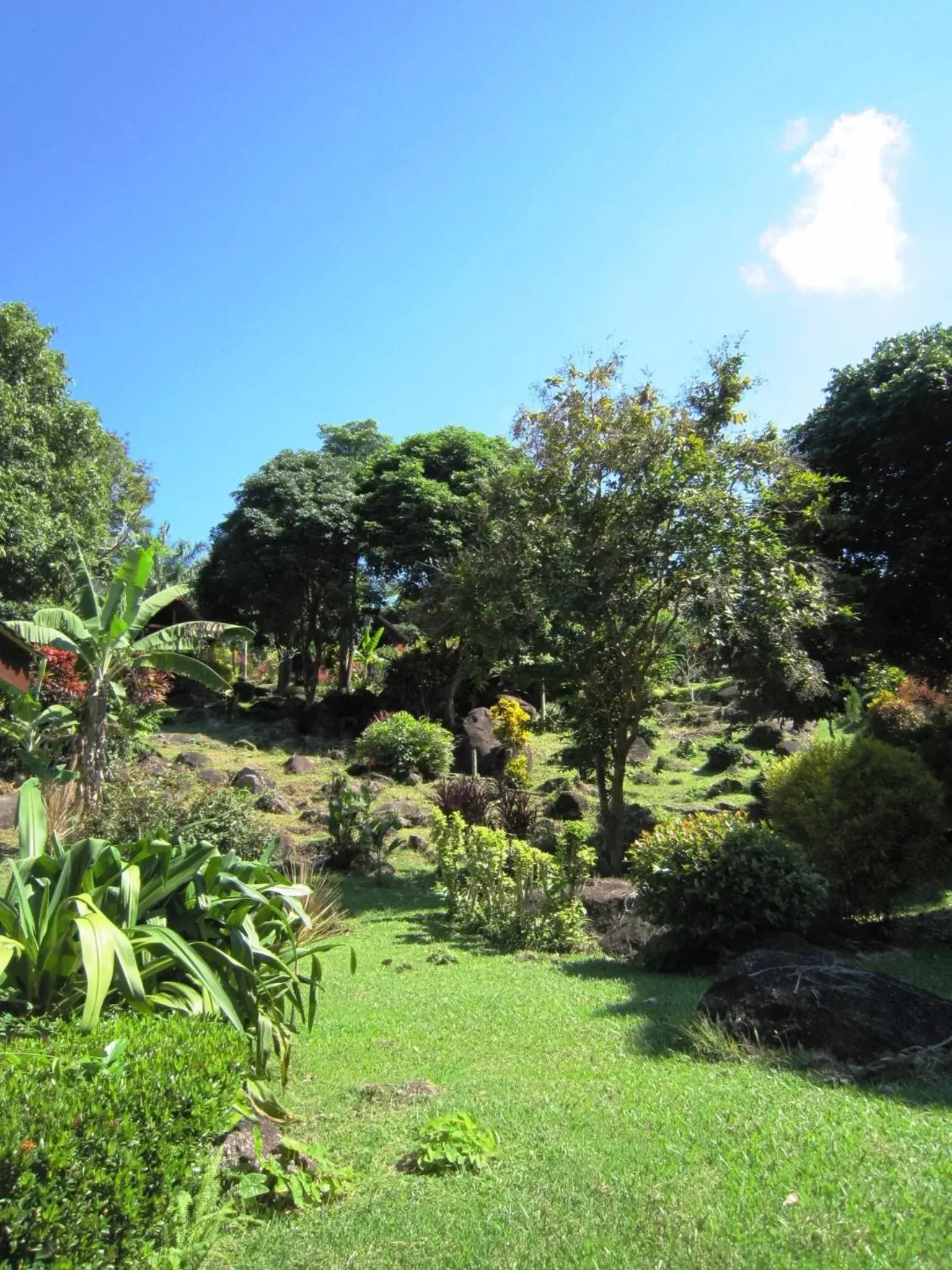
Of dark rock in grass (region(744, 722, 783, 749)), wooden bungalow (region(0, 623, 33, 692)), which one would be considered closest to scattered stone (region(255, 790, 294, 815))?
wooden bungalow (region(0, 623, 33, 692))

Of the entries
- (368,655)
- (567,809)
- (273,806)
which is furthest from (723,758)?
(368,655)

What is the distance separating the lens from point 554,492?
14.0m

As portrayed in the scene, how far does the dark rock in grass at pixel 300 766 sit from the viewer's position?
21.6 m

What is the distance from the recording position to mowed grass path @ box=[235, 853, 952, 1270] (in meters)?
2.96

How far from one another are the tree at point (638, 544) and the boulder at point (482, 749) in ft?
26.3

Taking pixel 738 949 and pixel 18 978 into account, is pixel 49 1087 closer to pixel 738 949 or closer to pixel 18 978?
pixel 18 978

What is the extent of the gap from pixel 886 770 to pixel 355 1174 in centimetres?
830

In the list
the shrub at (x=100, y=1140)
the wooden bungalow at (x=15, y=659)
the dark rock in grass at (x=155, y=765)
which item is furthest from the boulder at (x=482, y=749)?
the shrub at (x=100, y=1140)

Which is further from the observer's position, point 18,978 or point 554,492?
point 554,492

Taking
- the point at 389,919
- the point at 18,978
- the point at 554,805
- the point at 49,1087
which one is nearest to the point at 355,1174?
the point at 49,1087

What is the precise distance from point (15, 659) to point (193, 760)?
15.7 feet

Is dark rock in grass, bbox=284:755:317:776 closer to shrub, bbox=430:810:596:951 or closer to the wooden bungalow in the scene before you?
the wooden bungalow

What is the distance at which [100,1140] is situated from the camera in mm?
2748

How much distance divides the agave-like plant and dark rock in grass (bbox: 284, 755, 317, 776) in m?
16.5
